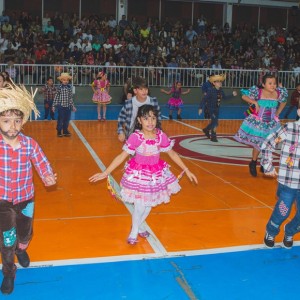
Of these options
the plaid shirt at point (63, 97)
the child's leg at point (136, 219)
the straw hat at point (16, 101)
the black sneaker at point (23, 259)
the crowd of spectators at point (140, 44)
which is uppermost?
the crowd of spectators at point (140, 44)

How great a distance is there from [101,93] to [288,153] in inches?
461

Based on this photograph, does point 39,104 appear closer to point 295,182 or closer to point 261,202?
point 261,202

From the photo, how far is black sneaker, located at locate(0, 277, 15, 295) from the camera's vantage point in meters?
3.88

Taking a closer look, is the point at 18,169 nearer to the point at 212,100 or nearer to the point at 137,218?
the point at 137,218

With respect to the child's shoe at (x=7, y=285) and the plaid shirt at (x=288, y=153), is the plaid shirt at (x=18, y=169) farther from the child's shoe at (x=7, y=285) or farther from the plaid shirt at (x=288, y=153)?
the plaid shirt at (x=288, y=153)

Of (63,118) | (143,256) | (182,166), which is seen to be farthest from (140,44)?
(143,256)

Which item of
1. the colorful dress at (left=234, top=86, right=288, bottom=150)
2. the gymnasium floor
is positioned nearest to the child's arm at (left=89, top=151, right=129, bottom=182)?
the gymnasium floor

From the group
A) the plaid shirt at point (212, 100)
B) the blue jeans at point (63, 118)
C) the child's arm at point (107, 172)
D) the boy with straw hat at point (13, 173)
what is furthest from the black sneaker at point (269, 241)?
the blue jeans at point (63, 118)

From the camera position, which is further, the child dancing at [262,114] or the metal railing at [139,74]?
the metal railing at [139,74]

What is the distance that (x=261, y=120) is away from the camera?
7.86 metres

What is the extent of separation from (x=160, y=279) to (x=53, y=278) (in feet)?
3.09

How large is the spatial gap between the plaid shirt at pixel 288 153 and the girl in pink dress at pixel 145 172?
796 millimetres

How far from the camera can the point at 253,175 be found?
27.1 feet

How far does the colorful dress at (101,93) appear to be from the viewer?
617 inches
